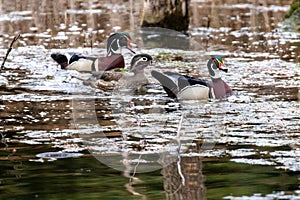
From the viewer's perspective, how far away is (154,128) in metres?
10.4

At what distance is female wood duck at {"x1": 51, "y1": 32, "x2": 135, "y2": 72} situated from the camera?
14.5 m

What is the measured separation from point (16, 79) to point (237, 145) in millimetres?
5764

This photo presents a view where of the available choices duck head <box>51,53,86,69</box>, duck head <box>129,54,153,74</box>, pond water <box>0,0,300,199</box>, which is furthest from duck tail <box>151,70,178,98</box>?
duck head <box>51,53,86,69</box>

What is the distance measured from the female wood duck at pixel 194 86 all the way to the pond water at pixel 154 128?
6.0 inches

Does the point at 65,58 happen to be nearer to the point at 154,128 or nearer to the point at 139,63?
the point at 139,63

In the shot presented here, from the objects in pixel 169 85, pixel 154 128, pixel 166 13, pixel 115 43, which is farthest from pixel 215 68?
pixel 166 13

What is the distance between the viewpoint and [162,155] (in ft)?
29.5

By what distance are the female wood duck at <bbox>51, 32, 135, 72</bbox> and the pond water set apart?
0.18 m

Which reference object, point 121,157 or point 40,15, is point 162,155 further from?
point 40,15

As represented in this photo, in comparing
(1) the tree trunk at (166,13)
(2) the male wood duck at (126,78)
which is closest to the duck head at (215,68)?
(2) the male wood duck at (126,78)

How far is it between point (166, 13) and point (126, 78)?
728 cm

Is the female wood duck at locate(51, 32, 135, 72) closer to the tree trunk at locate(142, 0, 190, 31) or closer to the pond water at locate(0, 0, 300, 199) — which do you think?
the pond water at locate(0, 0, 300, 199)

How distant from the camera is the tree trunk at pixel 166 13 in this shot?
67.3 feet

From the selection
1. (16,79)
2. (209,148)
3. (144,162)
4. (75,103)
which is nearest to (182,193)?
(144,162)
